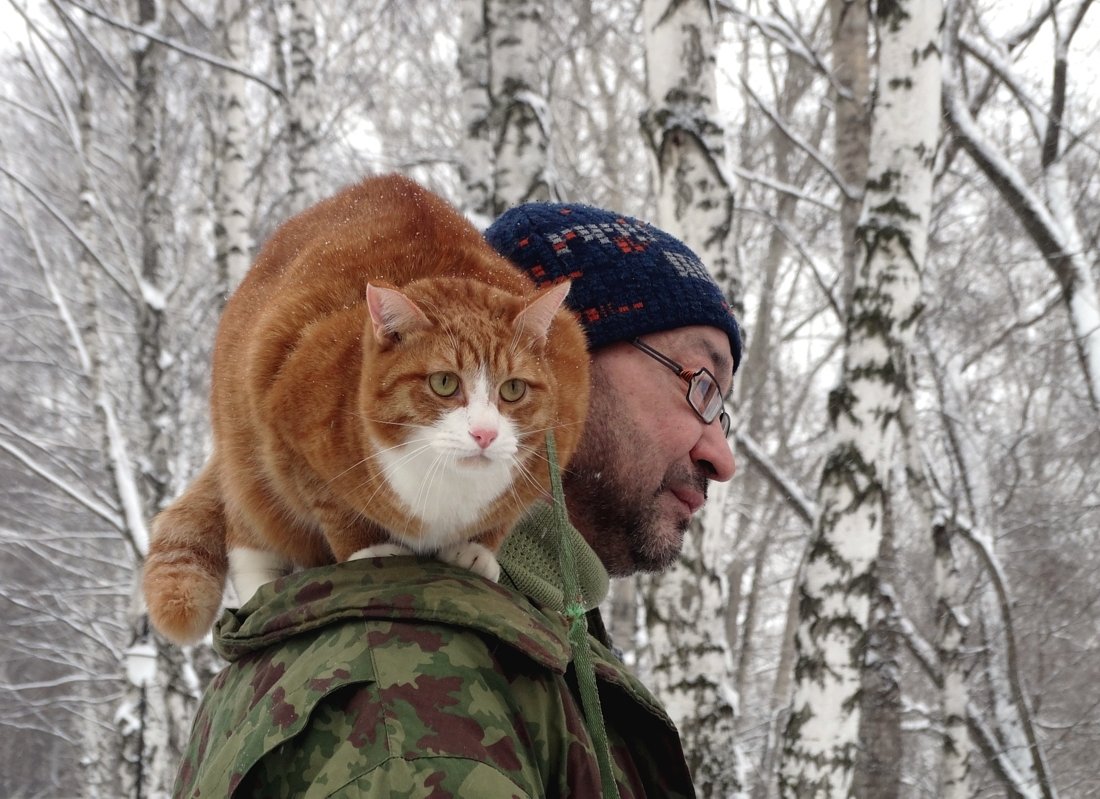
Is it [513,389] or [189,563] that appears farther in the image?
[189,563]

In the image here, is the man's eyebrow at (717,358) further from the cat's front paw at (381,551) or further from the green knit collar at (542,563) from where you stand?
the cat's front paw at (381,551)

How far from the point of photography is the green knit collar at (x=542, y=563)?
1583 millimetres

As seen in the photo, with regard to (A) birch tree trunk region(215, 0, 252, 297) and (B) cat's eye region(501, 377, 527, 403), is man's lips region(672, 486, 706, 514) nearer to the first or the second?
(B) cat's eye region(501, 377, 527, 403)

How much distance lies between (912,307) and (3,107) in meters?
15.0

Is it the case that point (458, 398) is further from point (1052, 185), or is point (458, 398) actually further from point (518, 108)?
point (1052, 185)

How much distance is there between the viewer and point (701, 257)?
411 centimetres

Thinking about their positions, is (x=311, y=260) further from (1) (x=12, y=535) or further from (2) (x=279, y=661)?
(1) (x=12, y=535)

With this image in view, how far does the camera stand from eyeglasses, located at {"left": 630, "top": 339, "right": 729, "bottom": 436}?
2.10 meters

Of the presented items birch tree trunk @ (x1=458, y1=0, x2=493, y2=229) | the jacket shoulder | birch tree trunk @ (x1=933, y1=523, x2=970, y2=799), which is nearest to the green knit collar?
the jacket shoulder

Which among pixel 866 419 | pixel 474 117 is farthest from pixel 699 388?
pixel 474 117

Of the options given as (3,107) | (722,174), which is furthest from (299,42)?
(3,107)

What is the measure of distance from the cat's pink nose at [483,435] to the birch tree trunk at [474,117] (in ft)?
14.5

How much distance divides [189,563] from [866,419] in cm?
351

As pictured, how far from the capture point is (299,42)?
8.02 metres
